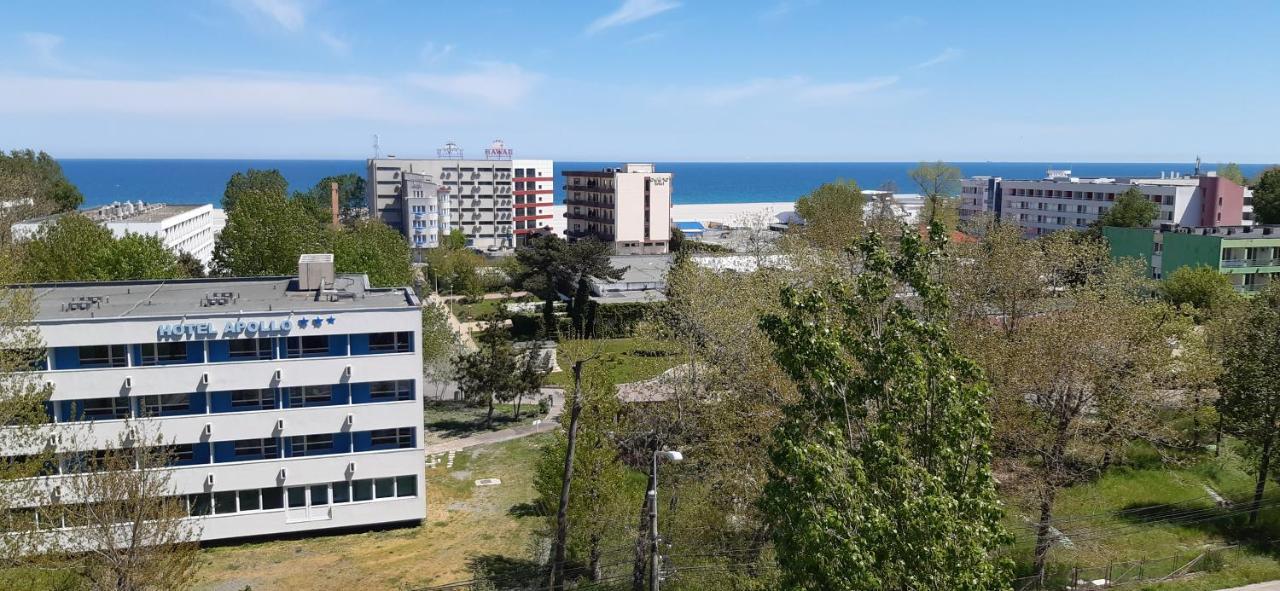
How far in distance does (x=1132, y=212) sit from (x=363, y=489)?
78790mm

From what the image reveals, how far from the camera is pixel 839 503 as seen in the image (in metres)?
13.8

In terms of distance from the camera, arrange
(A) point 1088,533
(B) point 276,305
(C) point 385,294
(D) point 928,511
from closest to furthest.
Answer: (D) point 928,511
(A) point 1088,533
(B) point 276,305
(C) point 385,294

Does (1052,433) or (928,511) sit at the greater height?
(928,511)

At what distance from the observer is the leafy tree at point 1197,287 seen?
58344 millimetres

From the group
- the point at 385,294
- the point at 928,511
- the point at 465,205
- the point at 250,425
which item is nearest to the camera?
the point at 928,511

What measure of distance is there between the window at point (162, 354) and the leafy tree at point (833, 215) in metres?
34.5

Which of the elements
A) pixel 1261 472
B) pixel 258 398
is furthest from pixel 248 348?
pixel 1261 472

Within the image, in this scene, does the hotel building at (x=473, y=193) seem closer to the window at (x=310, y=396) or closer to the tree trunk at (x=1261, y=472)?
the window at (x=310, y=396)

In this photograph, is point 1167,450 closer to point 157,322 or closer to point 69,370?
point 157,322

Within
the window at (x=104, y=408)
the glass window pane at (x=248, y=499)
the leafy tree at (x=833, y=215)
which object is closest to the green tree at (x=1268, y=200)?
the leafy tree at (x=833, y=215)

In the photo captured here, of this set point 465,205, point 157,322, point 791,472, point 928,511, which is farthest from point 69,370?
point 465,205

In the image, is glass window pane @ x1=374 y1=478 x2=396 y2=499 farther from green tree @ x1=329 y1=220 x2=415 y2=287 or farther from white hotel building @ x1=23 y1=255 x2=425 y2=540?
green tree @ x1=329 y1=220 x2=415 y2=287

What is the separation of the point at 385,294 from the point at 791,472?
2785 cm

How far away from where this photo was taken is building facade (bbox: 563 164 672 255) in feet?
339
